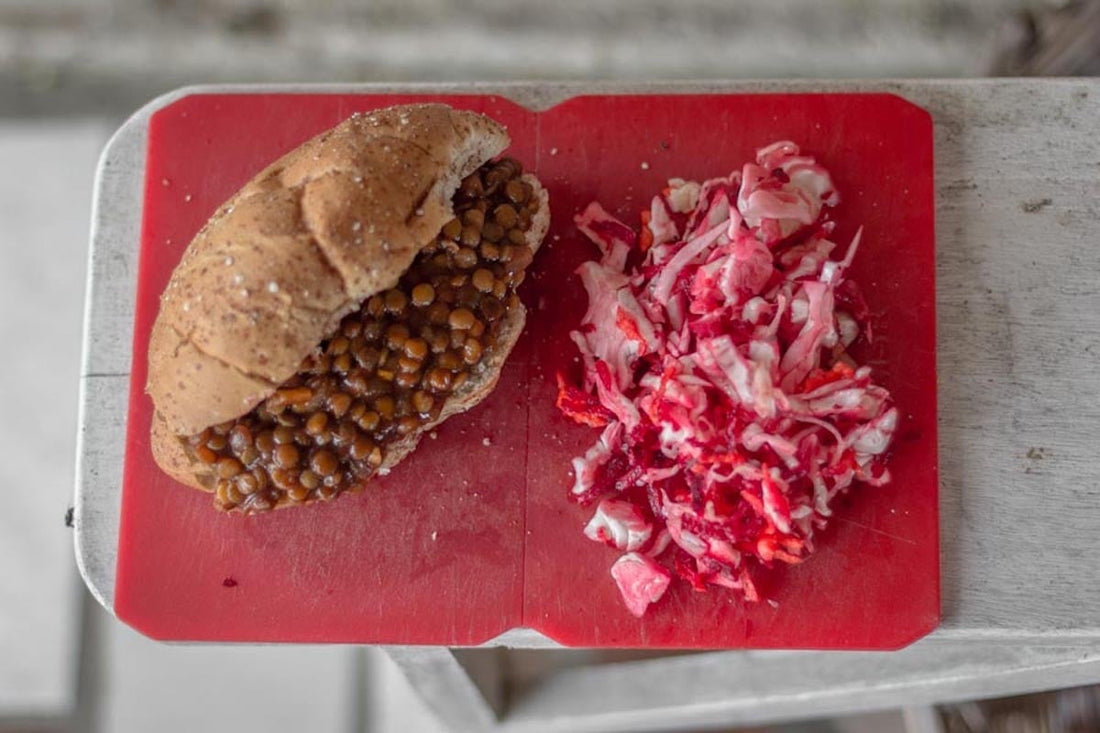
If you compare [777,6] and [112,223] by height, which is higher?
[777,6]

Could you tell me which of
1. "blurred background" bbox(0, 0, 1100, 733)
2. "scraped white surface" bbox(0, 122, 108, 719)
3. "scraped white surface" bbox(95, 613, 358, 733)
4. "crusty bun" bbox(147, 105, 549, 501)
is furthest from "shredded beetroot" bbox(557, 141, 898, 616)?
"scraped white surface" bbox(0, 122, 108, 719)

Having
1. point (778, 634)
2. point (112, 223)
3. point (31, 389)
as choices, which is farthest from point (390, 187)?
point (31, 389)

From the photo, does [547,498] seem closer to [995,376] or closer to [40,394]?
[995,376]

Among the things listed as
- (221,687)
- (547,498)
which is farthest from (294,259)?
(221,687)

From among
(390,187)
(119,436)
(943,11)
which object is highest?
(943,11)

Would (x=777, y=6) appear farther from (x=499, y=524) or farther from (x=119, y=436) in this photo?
(x=119, y=436)

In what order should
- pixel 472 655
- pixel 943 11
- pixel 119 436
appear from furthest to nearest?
pixel 943 11 < pixel 472 655 < pixel 119 436

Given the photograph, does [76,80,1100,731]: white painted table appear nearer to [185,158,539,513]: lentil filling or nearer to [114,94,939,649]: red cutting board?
[114,94,939,649]: red cutting board
